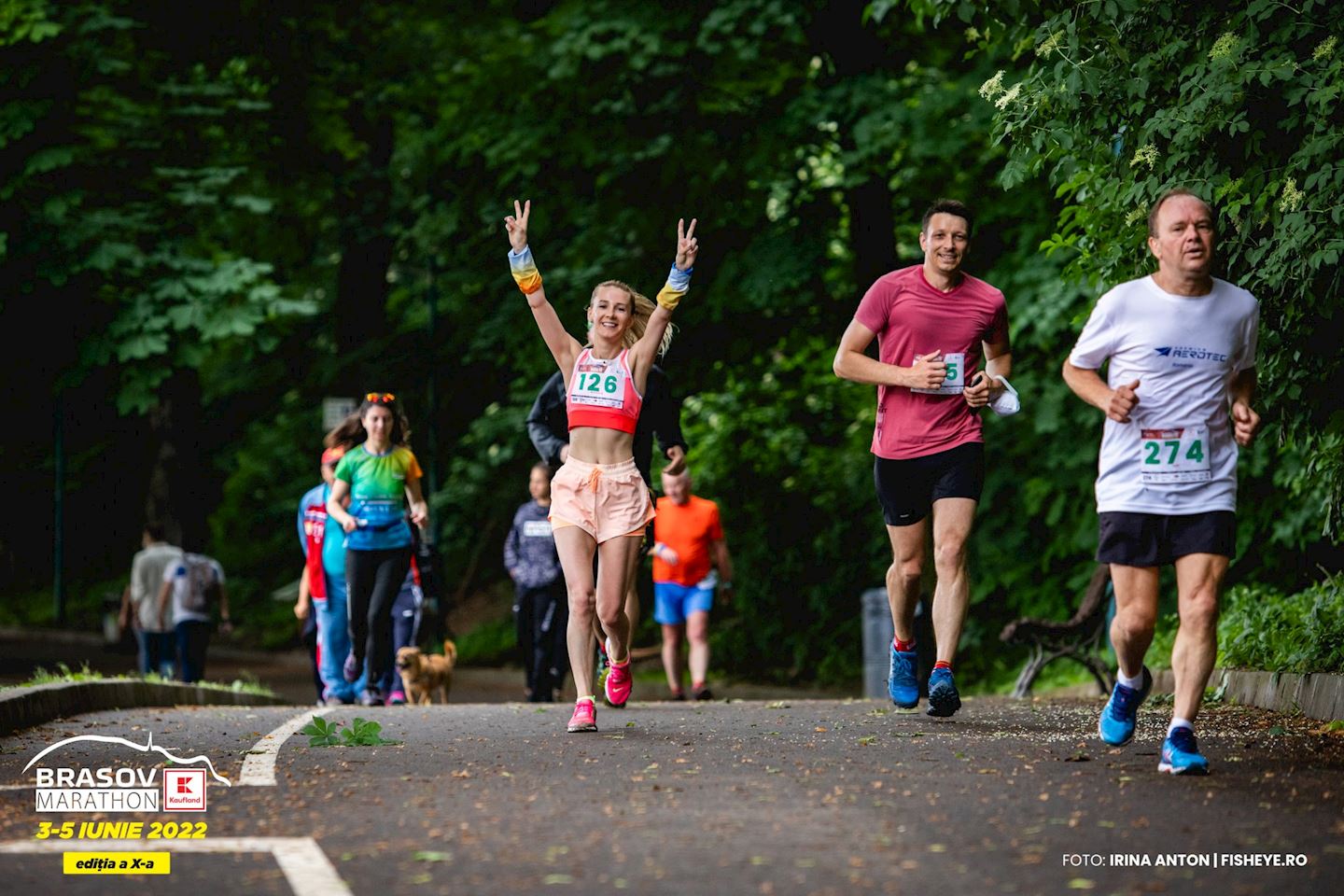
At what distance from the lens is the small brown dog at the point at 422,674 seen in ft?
49.0

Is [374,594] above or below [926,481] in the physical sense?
below

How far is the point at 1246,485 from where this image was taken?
50.6ft

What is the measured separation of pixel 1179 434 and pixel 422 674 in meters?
9.61

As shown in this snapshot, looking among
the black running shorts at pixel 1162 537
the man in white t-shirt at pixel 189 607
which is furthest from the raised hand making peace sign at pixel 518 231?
the man in white t-shirt at pixel 189 607

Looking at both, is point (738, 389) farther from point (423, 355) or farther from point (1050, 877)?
point (1050, 877)

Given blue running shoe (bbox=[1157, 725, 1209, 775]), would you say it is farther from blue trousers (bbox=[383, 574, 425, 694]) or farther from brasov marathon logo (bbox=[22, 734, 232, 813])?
blue trousers (bbox=[383, 574, 425, 694])

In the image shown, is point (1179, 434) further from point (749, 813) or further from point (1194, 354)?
point (749, 813)

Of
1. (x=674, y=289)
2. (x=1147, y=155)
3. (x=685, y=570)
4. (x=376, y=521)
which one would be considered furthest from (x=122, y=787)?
(x=685, y=570)

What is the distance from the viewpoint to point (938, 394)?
8.70 metres

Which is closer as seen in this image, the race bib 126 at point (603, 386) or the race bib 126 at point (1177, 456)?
the race bib 126 at point (1177, 456)

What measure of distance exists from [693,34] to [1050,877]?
14152 mm

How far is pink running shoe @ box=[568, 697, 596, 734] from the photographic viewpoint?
28.2 ft

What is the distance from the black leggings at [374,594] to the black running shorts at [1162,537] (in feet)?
22.4

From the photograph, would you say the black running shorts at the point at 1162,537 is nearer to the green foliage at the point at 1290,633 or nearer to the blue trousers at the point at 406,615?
the green foliage at the point at 1290,633
